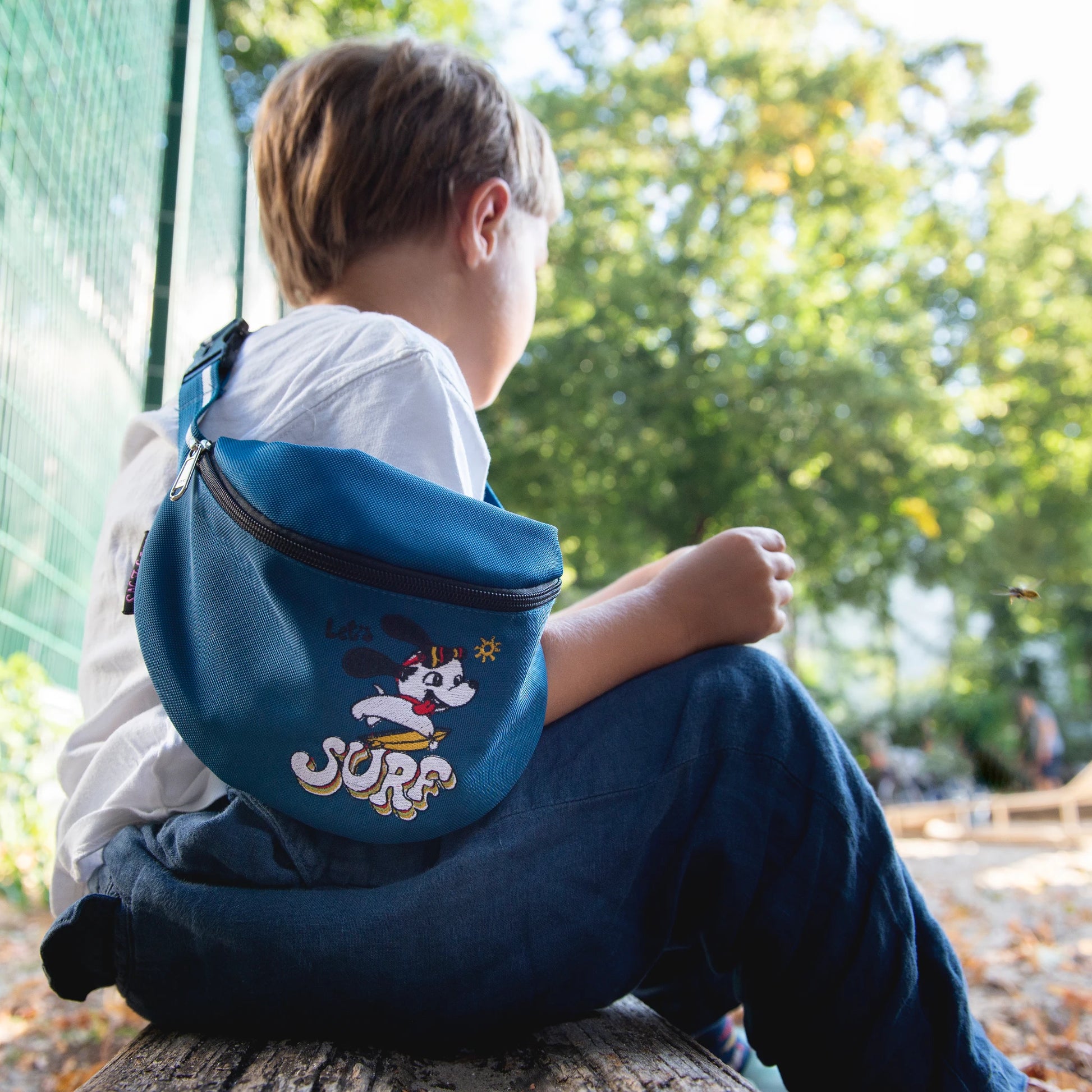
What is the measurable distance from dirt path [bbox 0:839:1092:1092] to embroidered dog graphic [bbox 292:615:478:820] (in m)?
0.93

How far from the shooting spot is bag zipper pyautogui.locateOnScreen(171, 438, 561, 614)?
906mm

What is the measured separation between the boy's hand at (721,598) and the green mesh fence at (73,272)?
2.70 m

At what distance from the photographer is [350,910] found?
104cm

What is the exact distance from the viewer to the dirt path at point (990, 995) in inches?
101

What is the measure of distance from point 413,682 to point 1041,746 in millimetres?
13421

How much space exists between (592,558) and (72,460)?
22.9ft

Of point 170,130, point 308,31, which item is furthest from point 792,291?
point 170,130

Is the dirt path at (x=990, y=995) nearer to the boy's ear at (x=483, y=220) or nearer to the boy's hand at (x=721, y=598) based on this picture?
the boy's hand at (x=721, y=598)

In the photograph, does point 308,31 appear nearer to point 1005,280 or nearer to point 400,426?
point 1005,280

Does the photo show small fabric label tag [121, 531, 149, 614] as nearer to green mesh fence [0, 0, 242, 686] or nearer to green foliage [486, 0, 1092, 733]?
green mesh fence [0, 0, 242, 686]

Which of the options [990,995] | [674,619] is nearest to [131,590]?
[674,619]

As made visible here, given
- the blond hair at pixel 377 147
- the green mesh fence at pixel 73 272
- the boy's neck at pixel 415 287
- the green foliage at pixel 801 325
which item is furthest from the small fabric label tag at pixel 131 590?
the green foliage at pixel 801 325

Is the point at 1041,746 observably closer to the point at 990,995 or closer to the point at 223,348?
the point at 990,995

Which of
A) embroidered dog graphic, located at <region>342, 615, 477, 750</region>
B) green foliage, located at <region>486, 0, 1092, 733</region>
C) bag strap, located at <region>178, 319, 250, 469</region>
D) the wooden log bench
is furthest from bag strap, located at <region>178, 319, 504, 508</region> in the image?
green foliage, located at <region>486, 0, 1092, 733</region>
